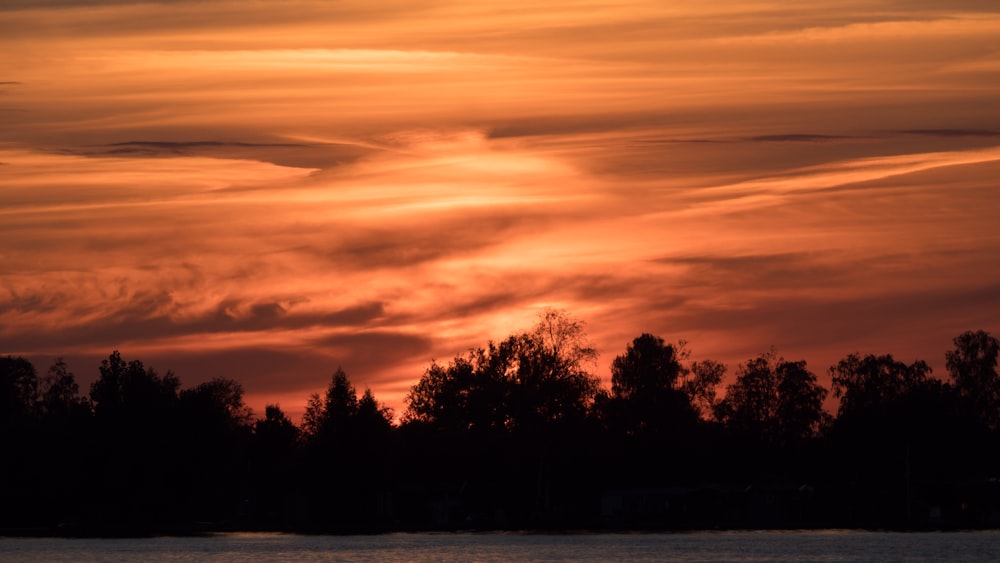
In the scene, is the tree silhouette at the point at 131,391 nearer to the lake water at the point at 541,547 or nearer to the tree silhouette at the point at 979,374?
the lake water at the point at 541,547

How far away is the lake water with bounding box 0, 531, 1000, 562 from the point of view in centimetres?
11881

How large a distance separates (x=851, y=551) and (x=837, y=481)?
48.1 m

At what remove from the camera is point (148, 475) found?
172125 millimetres

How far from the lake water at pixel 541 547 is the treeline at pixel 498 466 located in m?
6.34

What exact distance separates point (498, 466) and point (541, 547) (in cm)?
3014

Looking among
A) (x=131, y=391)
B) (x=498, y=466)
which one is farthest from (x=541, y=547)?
(x=131, y=391)

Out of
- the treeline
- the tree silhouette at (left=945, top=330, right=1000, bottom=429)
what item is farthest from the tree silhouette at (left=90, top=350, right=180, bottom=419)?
the tree silhouette at (left=945, top=330, right=1000, bottom=429)

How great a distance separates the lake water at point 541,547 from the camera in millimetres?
118812

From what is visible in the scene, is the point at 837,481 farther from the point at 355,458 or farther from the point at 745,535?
the point at 355,458

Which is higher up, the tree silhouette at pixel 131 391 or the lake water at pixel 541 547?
the tree silhouette at pixel 131 391

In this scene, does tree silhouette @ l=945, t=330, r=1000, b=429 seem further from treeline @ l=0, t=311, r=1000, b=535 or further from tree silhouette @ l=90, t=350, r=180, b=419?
tree silhouette @ l=90, t=350, r=180, b=419

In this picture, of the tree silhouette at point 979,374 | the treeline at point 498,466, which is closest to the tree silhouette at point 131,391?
the treeline at point 498,466

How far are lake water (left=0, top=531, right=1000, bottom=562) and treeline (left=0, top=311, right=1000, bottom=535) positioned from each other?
6342mm

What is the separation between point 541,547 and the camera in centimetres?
13625
